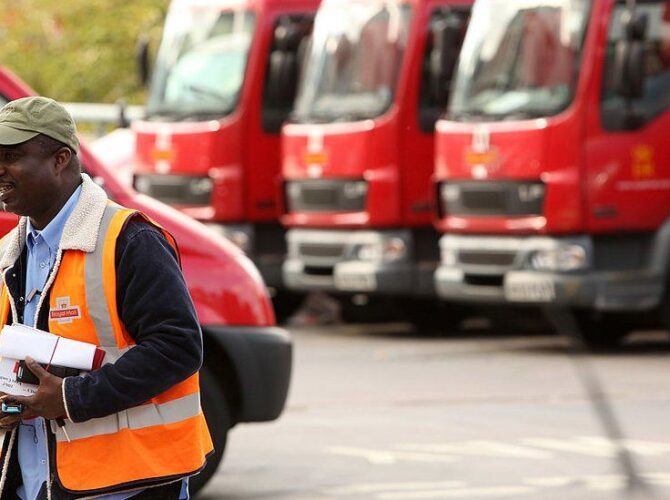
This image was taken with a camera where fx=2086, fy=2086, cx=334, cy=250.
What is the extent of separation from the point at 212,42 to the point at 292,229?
6.87 ft

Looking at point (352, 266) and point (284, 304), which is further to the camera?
point (284, 304)

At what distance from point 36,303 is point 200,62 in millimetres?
14243

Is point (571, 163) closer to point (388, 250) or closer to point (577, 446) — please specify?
point (388, 250)

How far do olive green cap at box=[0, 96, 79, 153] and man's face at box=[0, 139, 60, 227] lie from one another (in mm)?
Result: 25

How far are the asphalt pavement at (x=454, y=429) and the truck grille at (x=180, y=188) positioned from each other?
2.15 m

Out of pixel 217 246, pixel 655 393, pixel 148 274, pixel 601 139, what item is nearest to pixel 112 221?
pixel 148 274

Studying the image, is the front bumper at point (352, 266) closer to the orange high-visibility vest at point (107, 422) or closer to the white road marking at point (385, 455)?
the white road marking at point (385, 455)

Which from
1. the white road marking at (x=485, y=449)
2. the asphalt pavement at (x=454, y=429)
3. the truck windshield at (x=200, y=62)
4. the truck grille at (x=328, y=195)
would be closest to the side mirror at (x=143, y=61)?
the truck windshield at (x=200, y=62)

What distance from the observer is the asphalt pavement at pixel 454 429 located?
8.93m

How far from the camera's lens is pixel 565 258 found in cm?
1482

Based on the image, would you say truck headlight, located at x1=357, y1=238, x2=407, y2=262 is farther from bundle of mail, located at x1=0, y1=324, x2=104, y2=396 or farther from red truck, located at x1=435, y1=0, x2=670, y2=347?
bundle of mail, located at x1=0, y1=324, x2=104, y2=396

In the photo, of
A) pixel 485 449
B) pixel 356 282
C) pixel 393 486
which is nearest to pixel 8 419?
pixel 393 486

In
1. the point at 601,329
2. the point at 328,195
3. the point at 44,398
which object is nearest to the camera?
the point at 44,398

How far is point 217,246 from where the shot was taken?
8453mm
